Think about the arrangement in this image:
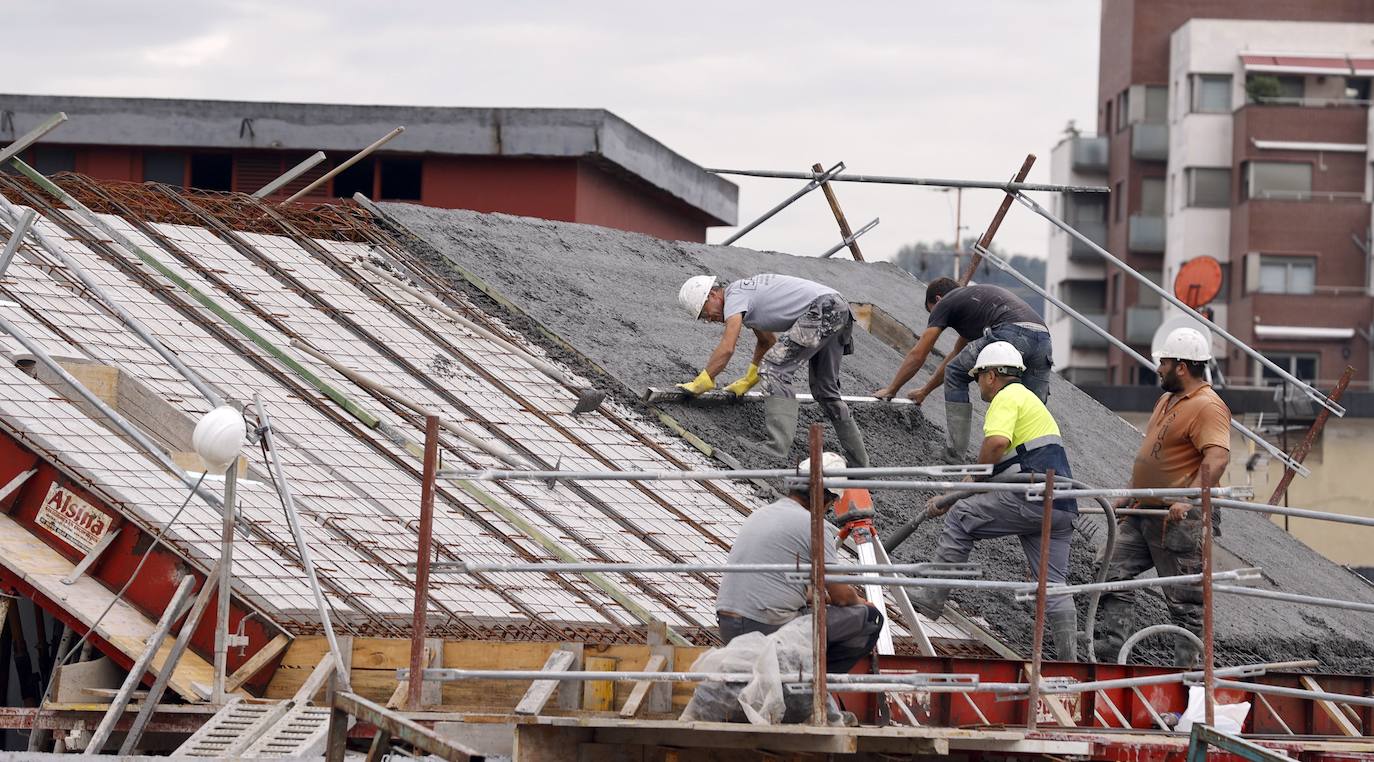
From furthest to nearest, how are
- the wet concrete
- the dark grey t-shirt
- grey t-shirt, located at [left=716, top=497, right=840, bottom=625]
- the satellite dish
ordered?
the satellite dish → the wet concrete → the dark grey t-shirt → grey t-shirt, located at [left=716, top=497, right=840, bottom=625]

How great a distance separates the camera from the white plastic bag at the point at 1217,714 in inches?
340

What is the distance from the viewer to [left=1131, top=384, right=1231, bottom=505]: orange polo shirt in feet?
33.3

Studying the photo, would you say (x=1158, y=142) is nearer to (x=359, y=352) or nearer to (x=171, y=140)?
(x=171, y=140)

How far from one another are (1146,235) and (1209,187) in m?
2.84

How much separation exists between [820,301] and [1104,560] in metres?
2.73

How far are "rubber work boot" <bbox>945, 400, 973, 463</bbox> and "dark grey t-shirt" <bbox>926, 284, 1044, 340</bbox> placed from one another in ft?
2.88

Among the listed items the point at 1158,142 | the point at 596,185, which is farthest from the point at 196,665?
the point at 1158,142

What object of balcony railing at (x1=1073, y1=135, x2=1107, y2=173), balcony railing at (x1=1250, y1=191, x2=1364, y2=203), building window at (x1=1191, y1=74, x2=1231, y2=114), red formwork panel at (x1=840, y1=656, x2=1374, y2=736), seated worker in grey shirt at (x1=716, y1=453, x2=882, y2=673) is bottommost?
red formwork panel at (x1=840, y1=656, x2=1374, y2=736)

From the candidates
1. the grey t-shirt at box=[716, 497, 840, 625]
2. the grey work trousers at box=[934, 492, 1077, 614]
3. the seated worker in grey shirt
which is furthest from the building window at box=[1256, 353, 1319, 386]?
the grey t-shirt at box=[716, 497, 840, 625]

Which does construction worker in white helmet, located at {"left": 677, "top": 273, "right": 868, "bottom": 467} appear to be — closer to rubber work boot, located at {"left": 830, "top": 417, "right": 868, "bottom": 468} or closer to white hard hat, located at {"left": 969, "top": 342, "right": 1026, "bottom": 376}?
rubber work boot, located at {"left": 830, "top": 417, "right": 868, "bottom": 468}

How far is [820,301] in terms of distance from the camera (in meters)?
12.3

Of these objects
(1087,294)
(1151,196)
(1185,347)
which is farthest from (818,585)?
(1087,294)

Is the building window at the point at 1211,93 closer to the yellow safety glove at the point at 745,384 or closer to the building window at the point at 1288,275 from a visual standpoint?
the building window at the point at 1288,275

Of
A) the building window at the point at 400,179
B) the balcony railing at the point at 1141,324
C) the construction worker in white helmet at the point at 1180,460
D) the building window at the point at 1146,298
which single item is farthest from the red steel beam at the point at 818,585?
the building window at the point at 1146,298
